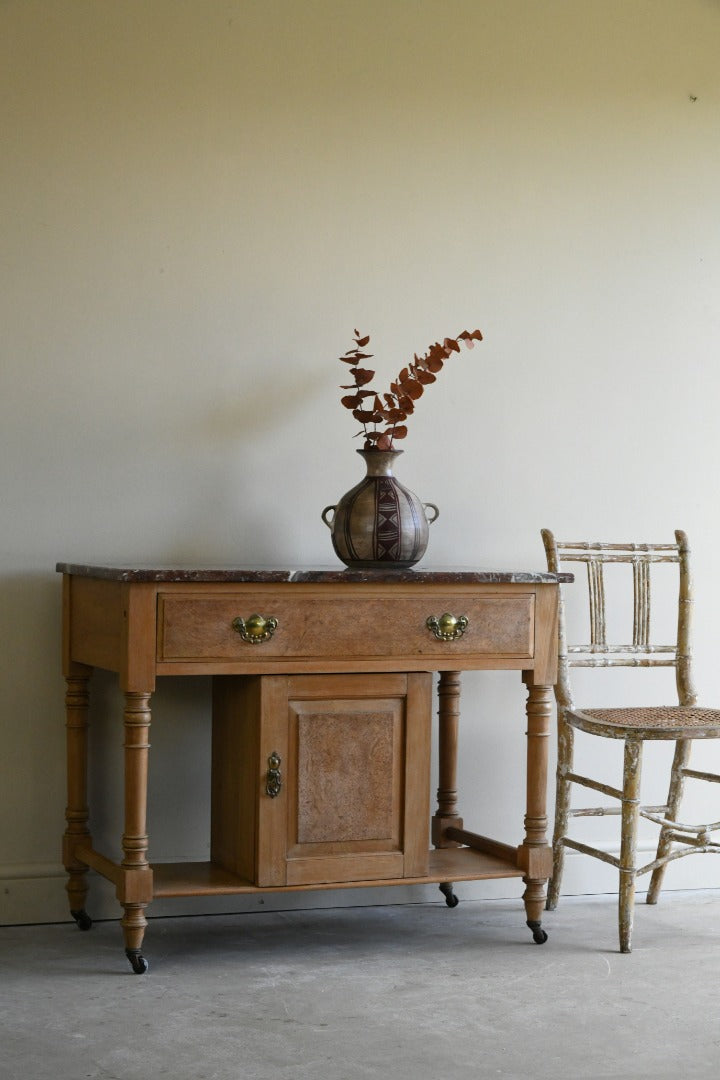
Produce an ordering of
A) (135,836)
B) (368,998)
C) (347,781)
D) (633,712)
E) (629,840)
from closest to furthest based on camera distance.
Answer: (368,998) < (135,836) < (347,781) < (629,840) < (633,712)

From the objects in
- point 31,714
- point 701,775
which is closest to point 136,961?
point 31,714

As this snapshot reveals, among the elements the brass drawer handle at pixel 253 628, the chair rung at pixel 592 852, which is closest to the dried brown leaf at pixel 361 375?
the brass drawer handle at pixel 253 628

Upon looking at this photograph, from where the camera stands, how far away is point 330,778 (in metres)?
2.75

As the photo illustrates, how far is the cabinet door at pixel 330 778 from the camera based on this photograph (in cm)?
271

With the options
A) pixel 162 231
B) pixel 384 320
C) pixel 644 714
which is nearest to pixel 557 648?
pixel 644 714

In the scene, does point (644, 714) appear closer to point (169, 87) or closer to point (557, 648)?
point (557, 648)

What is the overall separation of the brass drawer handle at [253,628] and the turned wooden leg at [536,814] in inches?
24.6

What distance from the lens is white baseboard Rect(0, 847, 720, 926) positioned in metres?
3.05

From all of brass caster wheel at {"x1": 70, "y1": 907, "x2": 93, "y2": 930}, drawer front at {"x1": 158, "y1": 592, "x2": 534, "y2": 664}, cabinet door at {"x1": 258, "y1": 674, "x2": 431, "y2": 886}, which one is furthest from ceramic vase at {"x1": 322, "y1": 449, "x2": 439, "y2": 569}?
brass caster wheel at {"x1": 70, "y1": 907, "x2": 93, "y2": 930}

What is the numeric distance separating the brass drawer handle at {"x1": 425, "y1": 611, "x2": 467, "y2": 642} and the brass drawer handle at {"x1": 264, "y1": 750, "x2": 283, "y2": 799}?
1.38 ft

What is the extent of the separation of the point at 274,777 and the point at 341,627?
334 millimetres

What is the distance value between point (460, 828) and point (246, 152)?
5.72ft

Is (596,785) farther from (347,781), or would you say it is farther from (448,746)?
(347,781)

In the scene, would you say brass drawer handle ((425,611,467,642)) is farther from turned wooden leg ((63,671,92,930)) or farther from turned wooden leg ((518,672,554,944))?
turned wooden leg ((63,671,92,930))
